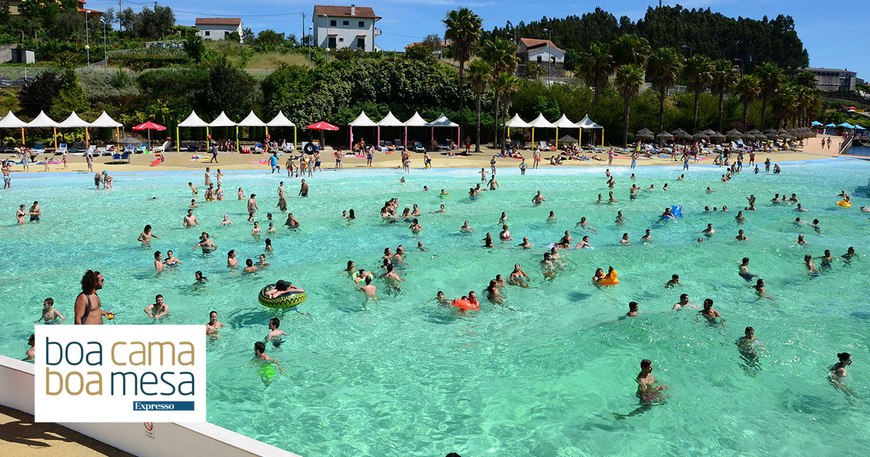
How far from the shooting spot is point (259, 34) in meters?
80.5

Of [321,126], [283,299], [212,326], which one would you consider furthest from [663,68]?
[212,326]

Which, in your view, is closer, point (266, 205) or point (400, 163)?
point (266, 205)

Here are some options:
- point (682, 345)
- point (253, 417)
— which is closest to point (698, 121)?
point (682, 345)

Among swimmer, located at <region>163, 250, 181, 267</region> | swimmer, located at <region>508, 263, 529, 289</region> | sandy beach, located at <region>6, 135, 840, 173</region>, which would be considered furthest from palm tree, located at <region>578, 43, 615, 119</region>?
swimmer, located at <region>163, 250, 181, 267</region>

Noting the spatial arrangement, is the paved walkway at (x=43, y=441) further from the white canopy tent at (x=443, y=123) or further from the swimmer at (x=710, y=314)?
the white canopy tent at (x=443, y=123)

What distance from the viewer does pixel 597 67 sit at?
52.7 m

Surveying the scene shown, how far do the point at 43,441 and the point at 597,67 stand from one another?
52.3m

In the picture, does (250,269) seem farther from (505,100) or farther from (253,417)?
(505,100)

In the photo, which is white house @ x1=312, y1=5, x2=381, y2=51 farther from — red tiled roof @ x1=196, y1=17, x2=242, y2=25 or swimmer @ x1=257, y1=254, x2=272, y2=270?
swimmer @ x1=257, y1=254, x2=272, y2=270

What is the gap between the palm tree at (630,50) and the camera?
53969mm

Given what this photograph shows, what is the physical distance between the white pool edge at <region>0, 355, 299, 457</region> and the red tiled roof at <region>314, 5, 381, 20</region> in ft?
258

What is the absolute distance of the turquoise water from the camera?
9609mm

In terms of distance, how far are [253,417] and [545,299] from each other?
26.6 ft

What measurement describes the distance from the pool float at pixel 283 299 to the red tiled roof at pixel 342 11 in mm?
72734
